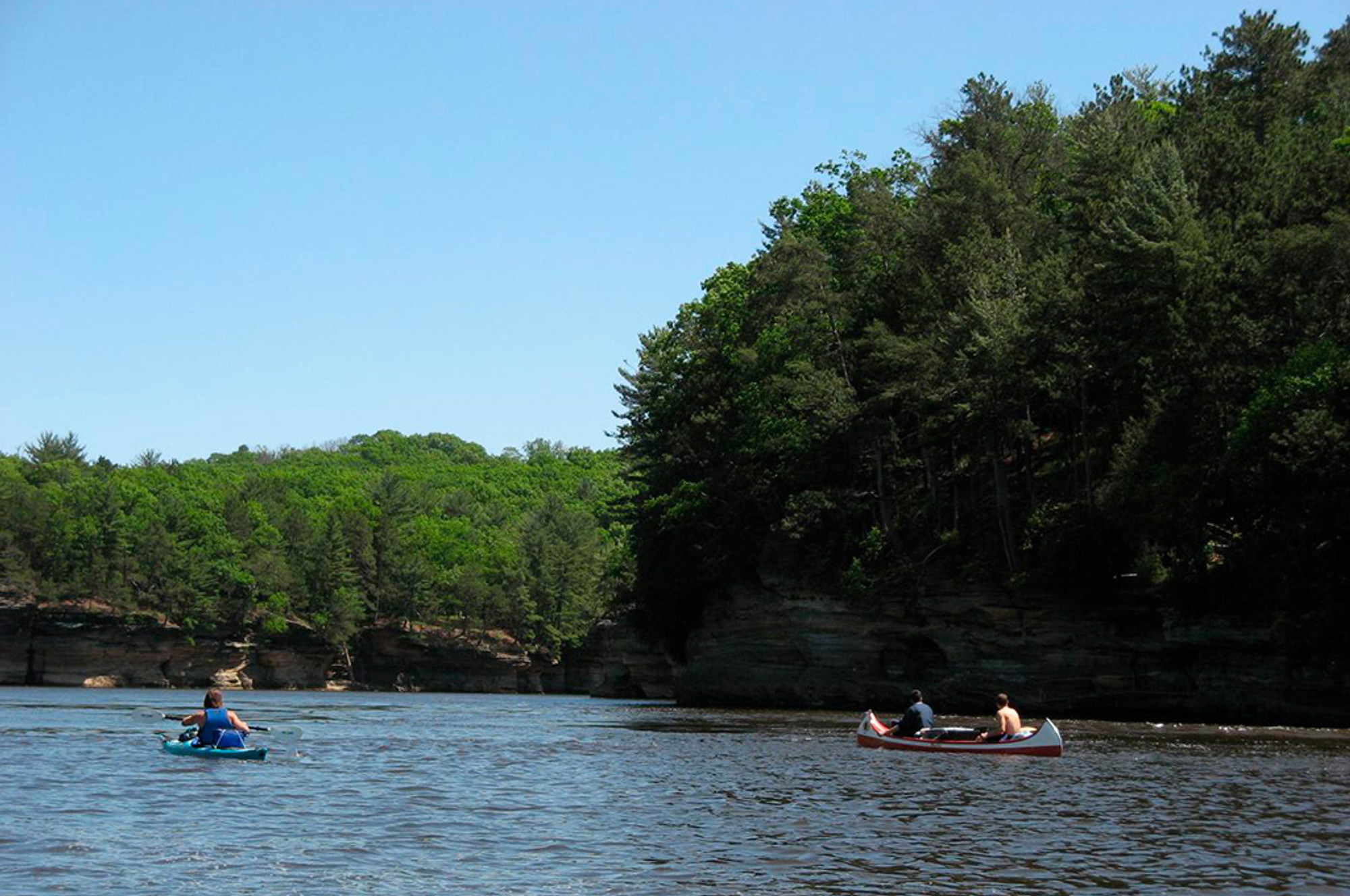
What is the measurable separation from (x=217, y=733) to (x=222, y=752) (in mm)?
612

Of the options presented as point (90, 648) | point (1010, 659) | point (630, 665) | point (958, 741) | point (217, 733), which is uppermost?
point (90, 648)

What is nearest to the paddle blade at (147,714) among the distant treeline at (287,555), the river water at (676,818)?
the river water at (676,818)

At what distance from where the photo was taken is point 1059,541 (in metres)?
46.4

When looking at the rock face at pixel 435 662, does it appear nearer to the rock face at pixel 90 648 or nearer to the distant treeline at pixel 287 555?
the distant treeline at pixel 287 555

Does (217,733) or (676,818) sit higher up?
(217,733)

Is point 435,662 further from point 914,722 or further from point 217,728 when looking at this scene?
point 217,728

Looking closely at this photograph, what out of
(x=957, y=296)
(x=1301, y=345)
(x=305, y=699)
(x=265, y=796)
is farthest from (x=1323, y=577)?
(x=305, y=699)

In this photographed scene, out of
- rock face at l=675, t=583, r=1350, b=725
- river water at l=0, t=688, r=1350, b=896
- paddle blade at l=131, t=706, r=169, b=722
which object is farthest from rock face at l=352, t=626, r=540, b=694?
river water at l=0, t=688, r=1350, b=896

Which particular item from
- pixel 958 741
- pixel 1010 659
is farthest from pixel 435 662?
pixel 958 741

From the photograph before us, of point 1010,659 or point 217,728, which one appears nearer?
point 217,728

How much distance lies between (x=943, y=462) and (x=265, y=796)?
4098cm

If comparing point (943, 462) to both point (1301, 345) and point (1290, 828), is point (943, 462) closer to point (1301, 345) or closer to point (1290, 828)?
point (1301, 345)

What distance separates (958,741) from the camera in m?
33.7

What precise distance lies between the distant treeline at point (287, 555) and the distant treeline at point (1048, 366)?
39.5 m
